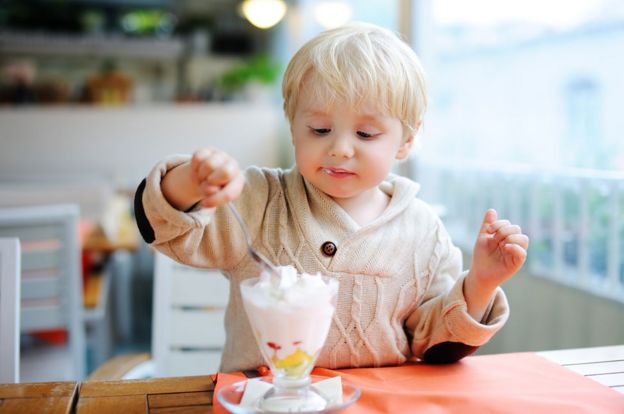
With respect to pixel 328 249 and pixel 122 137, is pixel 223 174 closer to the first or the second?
pixel 328 249

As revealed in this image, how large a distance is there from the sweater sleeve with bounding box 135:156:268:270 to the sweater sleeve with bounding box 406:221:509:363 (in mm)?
279

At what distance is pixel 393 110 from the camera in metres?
0.92

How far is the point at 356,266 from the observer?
37.4 inches

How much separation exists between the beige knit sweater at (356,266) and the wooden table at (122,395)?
0.48ft

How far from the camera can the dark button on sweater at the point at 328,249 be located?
3.11 ft

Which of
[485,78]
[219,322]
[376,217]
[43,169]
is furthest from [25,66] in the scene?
[376,217]

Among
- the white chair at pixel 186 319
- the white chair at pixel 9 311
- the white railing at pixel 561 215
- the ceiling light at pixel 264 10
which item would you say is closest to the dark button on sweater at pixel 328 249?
the white chair at pixel 9 311

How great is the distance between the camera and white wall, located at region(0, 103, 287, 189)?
17.1 ft

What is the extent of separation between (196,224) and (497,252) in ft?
1.32

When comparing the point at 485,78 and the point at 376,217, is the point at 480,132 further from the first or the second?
the point at 376,217

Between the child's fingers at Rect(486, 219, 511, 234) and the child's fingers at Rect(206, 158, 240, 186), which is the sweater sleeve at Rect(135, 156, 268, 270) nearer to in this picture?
the child's fingers at Rect(206, 158, 240, 186)

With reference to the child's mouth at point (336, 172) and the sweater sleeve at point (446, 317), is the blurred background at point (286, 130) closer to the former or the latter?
the sweater sleeve at point (446, 317)

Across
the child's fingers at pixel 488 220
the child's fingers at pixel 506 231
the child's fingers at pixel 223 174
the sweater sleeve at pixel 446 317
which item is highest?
the child's fingers at pixel 223 174

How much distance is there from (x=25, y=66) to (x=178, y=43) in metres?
1.33
